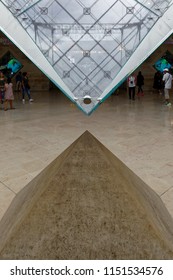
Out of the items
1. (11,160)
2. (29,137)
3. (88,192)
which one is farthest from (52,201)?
(29,137)

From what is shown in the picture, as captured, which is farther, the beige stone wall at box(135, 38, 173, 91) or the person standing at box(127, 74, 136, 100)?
the beige stone wall at box(135, 38, 173, 91)

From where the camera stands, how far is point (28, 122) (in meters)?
7.80

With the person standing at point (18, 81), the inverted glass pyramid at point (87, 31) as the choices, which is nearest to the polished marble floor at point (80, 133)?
the inverted glass pyramid at point (87, 31)

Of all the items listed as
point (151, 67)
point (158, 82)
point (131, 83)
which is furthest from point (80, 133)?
point (151, 67)

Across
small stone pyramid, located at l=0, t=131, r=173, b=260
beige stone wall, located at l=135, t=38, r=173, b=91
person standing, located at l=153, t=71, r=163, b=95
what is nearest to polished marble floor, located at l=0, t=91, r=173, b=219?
small stone pyramid, located at l=0, t=131, r=173, b=260

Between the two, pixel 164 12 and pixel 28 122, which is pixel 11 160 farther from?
pixel 164 12

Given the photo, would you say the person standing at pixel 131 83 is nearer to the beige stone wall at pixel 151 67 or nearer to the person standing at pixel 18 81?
the beige stone wall at pixel 151 67

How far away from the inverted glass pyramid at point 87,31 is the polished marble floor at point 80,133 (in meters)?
1.37

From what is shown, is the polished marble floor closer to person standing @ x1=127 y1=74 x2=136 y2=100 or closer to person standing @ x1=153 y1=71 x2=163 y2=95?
person standing @ x1=127 y1=74 x2=136 y2=100

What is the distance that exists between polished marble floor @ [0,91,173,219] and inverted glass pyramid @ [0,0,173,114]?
1.37 meters

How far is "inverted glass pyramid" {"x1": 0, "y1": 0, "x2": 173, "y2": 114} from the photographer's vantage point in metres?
4.99

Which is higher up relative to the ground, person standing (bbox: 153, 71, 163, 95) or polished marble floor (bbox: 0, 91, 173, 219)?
person standing (bbox: 153, 71, 163, 95)

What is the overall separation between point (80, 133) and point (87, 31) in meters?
2.17

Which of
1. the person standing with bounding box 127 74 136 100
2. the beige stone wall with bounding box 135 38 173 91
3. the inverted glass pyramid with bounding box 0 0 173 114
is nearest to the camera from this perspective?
the inverted glass pyramid with bounding box 0 0 173 114
